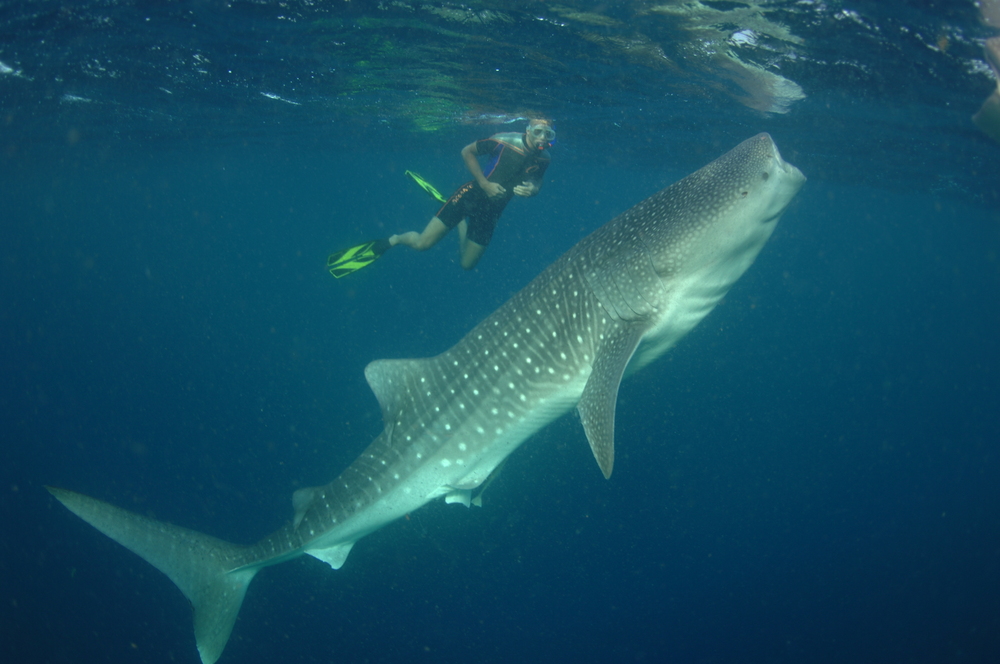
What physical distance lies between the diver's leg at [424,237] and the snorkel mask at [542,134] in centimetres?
247

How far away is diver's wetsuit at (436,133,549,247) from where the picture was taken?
8.23m

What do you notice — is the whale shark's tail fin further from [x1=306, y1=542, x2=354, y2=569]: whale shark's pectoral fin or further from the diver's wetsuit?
the diver's wetsuit

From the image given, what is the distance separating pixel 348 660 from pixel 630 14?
43.0ft

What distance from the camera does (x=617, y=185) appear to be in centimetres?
4344

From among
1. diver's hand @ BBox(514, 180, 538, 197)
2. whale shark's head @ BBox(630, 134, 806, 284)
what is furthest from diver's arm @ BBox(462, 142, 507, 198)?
whale shark's head @ BBox(630, 134, 806, 284)

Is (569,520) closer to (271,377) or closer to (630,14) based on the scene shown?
(630,14)

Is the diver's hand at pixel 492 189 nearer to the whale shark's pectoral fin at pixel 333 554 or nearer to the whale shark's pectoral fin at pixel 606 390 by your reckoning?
the whale shark's pectoral fin at pixel 606 390

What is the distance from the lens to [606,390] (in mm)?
3781

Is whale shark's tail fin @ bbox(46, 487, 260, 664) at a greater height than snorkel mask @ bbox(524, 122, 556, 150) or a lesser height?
lesser

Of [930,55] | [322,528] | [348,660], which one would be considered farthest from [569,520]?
[930,55]

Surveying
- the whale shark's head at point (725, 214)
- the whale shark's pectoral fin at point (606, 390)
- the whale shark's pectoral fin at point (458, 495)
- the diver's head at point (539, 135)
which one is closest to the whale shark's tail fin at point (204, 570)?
the whale shark's pectoral fin at point (458, 495)

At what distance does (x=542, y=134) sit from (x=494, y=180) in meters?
1.56

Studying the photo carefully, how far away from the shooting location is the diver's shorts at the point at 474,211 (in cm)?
900

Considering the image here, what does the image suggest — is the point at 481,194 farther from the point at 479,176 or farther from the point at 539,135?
the point at 539,135
